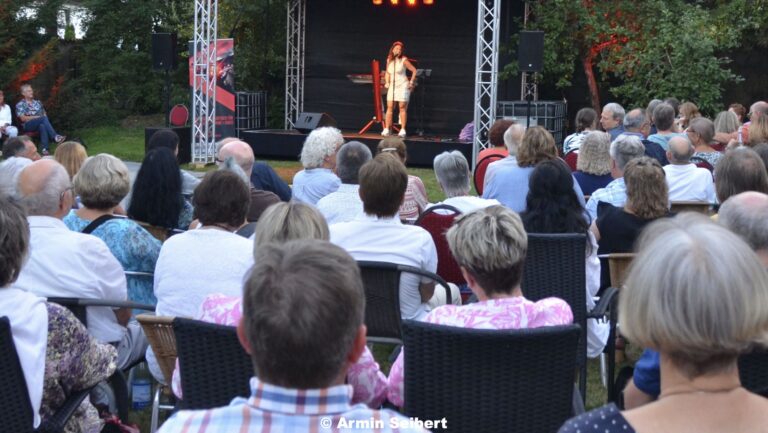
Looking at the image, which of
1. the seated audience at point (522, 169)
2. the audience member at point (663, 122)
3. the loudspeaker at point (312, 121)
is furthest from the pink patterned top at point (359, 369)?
the loudspeaker at point (312, 121)

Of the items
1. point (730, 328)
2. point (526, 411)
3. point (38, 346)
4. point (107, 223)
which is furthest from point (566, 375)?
point (107, 223)

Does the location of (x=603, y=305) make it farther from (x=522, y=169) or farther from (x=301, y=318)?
(x=301, y=318)

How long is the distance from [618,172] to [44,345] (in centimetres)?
377

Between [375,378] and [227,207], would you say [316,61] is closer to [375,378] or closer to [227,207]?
[227,207]

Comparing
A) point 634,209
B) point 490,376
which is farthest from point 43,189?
point 634,209

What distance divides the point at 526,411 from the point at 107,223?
2105 millimetres

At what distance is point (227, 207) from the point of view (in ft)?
11.0

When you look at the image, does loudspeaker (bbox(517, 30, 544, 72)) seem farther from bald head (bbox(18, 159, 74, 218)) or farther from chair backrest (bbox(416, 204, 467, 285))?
bald head (bbox(18, 159, 74, 218))

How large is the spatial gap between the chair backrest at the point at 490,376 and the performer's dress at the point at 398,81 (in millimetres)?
11775

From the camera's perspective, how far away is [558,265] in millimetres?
3797

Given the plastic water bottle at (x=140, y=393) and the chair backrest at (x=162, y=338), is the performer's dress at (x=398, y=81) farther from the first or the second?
the chair backrest at (x=162, y=338)

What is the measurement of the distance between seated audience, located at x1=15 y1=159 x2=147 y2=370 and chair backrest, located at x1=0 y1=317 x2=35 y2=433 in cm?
80

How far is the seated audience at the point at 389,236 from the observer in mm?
3713

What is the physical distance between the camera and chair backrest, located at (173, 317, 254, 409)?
2400mm
